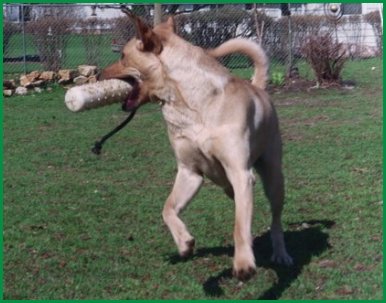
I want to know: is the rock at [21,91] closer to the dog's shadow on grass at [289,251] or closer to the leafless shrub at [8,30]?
the leafless shrub at [8,30]

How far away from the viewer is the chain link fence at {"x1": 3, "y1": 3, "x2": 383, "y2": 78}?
2212 cm

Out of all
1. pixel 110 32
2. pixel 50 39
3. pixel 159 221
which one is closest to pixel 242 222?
pixel 159 221

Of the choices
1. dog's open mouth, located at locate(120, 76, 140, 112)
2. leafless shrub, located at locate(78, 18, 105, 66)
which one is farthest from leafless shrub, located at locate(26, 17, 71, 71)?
dog's open mouth, located at locate(120, 76, 140, 112)

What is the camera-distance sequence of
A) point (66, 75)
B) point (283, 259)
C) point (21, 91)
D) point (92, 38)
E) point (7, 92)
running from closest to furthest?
point (283, 259) → point (7, 92) → point (21, 91) → point (66, 75) → point (92, 38)

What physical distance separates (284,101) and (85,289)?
11.5 m

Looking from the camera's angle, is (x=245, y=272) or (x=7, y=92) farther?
(x=7, y=92)

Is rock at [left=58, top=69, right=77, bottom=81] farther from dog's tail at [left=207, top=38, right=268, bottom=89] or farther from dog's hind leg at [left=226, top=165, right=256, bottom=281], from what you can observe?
dog's hind leg at [left=226, top=165, right=256, bottom=281]

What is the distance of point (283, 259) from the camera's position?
6.79 meters

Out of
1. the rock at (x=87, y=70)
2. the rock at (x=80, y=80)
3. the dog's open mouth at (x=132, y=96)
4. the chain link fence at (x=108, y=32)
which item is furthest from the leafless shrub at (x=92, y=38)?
the dog's open mouth at (x=132, y=96)

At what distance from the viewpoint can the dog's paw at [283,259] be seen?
22.1 ft

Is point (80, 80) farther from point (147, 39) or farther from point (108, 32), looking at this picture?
point (147, 39)

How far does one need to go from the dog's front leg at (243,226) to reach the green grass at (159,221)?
489 millimetres

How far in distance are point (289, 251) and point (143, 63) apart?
1974 mm

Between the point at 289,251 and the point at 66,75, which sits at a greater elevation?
the point at 289,251
